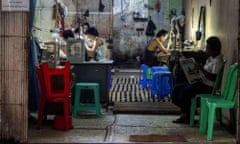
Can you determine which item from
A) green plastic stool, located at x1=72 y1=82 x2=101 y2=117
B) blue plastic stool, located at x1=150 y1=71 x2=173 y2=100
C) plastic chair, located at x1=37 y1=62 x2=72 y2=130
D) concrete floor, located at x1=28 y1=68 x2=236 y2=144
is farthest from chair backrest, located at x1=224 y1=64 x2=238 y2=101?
blue plastic stool, located at x1=150 y1=71 x2=173 y2=100

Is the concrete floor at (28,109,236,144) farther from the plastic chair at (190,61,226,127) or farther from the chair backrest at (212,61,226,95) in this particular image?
the chair backrest at (212,61,226,95)

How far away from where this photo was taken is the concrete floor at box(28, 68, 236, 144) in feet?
19.5

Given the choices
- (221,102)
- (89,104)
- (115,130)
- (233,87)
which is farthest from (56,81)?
(233,87)

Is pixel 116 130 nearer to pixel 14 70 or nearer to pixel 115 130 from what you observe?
pixel 115 130

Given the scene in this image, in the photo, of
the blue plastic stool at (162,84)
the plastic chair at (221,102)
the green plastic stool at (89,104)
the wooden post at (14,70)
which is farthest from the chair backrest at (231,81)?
the blue plastic stool at (162,84)

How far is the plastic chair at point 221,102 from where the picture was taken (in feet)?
19.4

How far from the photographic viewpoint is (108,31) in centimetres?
1362

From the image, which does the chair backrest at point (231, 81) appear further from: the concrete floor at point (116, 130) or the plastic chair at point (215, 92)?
the concrete floor at point (116, 130)

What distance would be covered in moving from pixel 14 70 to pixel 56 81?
1.26 metres

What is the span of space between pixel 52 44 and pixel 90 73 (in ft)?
2.77

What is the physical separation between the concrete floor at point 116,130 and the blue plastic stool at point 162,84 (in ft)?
7.08

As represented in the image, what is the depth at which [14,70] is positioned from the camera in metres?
5.45

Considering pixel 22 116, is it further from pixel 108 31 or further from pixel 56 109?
pixel 108 31

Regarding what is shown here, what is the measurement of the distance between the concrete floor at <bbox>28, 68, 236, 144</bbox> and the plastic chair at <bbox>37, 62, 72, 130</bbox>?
0.54 ft
